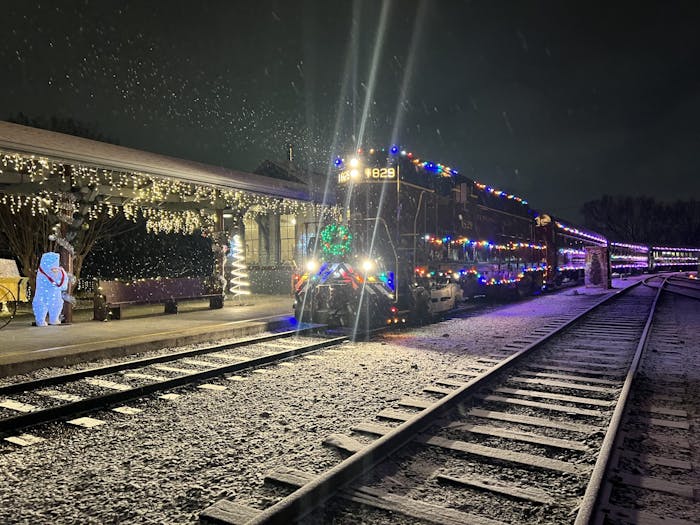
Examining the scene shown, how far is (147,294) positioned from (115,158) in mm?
4130

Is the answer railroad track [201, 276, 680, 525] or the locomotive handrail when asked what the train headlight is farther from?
railroad track [201, 276, 680, 525]

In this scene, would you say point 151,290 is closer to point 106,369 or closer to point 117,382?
point 106,369

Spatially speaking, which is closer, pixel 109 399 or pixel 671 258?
pixel 109 399

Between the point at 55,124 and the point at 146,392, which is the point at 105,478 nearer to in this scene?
the point at 146,392

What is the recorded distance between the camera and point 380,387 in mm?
5809

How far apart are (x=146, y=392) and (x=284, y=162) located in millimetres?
19712

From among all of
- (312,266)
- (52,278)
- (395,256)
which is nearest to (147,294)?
(52,278)

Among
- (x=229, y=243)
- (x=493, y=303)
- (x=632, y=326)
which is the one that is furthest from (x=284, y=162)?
(x=632, y=326)

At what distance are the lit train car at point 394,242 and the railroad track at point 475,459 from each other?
4.04 metres

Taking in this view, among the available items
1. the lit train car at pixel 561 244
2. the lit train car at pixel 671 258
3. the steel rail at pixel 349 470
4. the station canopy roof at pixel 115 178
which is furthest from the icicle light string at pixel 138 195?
the lit train car at pixel 671 258

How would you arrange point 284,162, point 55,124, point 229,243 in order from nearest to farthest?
point 229,243 → point 55,124 → point 284,162

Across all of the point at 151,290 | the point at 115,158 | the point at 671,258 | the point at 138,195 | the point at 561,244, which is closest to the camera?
the point at 115,158

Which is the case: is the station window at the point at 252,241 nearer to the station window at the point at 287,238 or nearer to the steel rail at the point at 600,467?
the station window at the point at 287,238

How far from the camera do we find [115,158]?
384 inches
